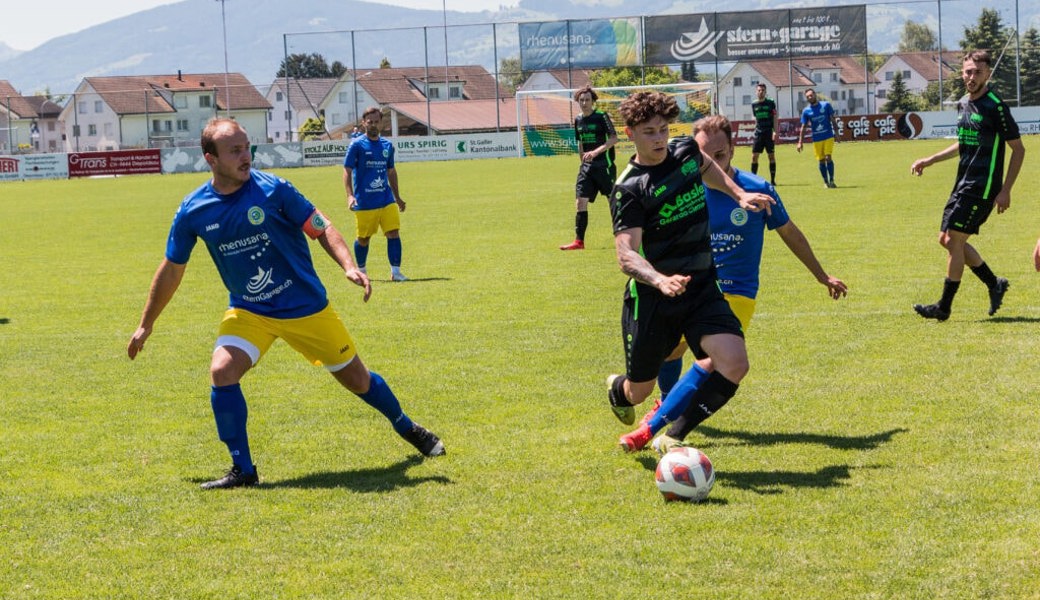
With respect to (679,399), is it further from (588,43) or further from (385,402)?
(588,43)

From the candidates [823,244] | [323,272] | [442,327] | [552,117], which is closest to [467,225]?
[323,272]

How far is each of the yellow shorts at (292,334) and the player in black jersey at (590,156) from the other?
10.9 metres

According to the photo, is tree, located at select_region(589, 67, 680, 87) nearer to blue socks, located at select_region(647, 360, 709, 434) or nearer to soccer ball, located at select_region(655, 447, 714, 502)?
blue socks, located at select_region(647, 360, 709, 434)

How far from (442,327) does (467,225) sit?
1047cm

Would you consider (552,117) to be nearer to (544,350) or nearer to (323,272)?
(323,272)

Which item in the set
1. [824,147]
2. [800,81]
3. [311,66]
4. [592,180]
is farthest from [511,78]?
[311,66]

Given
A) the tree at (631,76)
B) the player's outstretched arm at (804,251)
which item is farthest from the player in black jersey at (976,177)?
the tree at (631,76)

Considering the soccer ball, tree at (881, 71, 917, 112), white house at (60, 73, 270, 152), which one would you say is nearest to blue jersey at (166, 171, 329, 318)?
the soccer ball

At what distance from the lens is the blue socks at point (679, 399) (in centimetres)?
665

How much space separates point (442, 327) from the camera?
1154cm

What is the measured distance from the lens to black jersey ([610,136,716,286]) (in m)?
6.23

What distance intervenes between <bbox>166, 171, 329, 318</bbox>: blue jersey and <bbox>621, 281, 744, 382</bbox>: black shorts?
170 centimetres

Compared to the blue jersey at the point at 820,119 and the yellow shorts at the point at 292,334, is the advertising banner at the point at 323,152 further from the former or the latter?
the yellow shorts at the point at 292,334

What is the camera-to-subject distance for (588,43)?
67062mm
